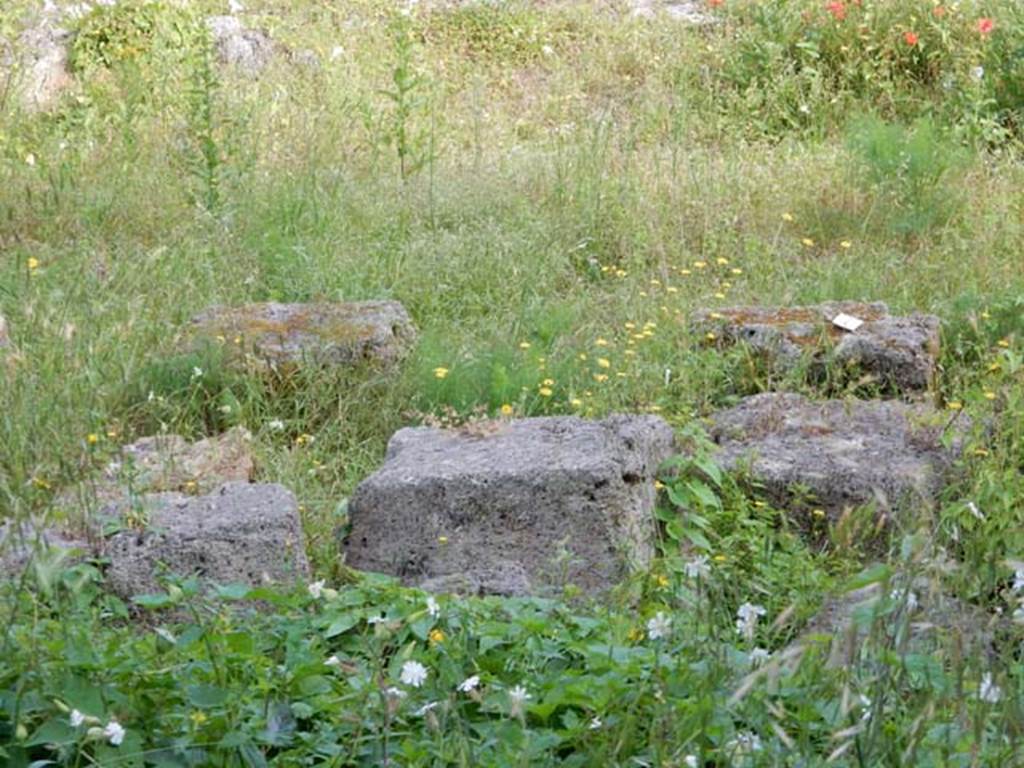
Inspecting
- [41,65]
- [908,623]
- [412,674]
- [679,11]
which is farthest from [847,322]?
[679,11]

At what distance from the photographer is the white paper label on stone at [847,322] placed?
248 inches

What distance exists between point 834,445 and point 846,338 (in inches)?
33.6

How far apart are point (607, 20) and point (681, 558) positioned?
320 inches

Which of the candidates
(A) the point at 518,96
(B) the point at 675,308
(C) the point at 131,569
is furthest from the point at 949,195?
(C) the point at 131,569

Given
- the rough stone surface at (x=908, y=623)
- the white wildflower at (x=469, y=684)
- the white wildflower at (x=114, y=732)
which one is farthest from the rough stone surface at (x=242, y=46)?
the white wildflower at (x=114, y=732)

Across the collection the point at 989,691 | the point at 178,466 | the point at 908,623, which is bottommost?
the point at 178,466

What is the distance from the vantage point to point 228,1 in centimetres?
1200

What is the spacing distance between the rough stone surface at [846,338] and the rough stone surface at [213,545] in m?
2.31

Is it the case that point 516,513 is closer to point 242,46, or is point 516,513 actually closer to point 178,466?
point 178,466

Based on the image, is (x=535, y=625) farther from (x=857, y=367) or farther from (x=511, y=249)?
(x=511, y=249)

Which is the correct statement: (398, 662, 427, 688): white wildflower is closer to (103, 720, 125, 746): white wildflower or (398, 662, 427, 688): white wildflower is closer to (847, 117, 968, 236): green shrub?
(103, 720, 125, 746): white wildflower

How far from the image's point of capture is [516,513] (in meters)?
4.80

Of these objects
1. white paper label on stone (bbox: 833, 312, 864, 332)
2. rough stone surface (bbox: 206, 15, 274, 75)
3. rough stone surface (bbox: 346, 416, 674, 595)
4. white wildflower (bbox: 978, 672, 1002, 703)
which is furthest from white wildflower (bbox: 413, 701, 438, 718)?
rough stone surface (bbox: 206, 15, 274, 75)

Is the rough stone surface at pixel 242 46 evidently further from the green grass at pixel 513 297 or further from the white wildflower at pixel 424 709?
the white wildflower at pixel 424 709
